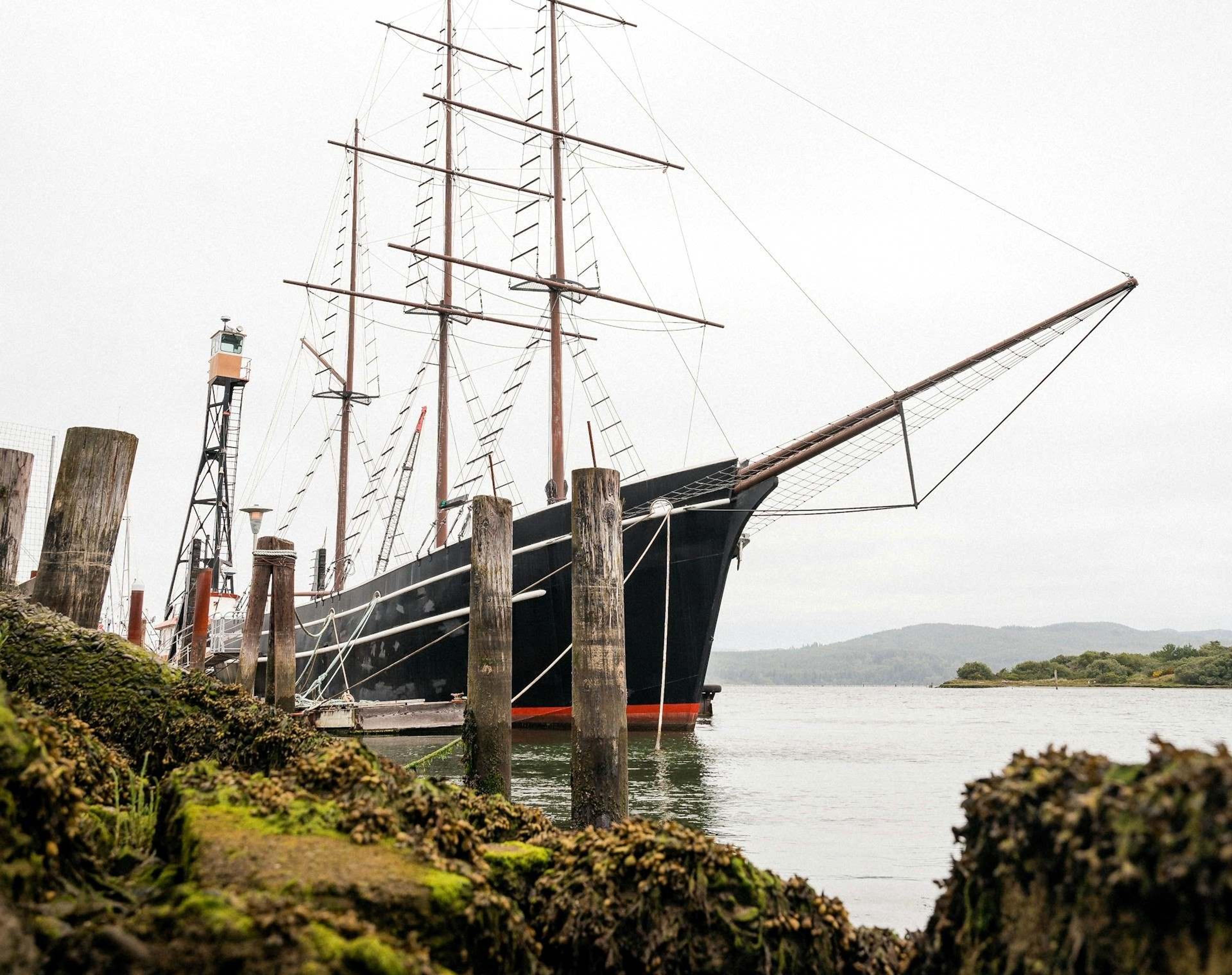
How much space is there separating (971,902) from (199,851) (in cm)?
266

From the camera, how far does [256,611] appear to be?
16.7 m

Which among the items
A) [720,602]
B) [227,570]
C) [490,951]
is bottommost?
[490,951]

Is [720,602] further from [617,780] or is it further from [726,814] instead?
[617,780]

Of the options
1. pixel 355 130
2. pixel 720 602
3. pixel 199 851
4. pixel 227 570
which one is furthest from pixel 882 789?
pixel 355 130

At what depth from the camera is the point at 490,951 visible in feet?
11.2

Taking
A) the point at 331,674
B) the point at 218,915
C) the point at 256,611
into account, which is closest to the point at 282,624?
the point at 256,611

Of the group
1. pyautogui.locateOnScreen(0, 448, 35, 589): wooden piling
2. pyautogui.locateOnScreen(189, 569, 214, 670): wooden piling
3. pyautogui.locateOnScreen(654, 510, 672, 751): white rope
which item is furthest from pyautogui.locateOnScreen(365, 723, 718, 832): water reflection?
pyautogui.locateOnScreen(0, 448, 35, 589): wooden piling

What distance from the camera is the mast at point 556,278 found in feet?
90.5

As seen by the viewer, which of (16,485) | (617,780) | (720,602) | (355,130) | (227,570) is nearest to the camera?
(16,485)

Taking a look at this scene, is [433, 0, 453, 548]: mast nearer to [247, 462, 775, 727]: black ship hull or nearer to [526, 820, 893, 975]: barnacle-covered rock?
[247, 462, 775, 727]: black ship hull

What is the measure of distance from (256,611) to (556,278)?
16.4 metres

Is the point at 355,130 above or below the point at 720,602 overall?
above

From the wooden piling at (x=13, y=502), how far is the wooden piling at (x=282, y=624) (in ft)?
21.3

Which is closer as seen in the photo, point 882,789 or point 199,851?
point 199,851
